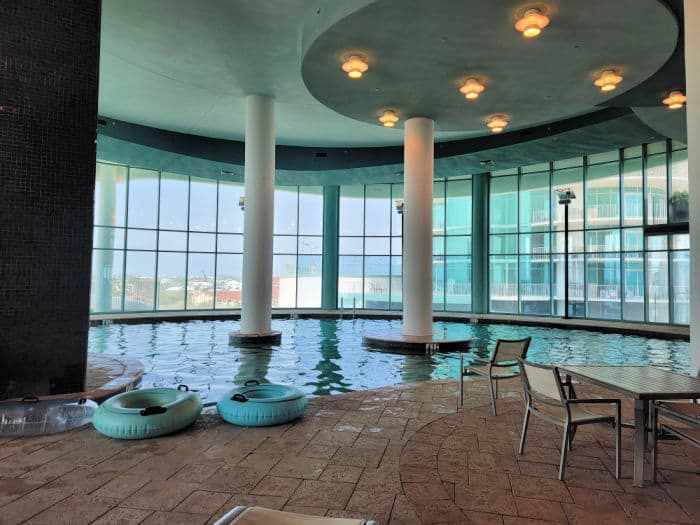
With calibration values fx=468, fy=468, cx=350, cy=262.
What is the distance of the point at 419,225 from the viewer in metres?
10.9

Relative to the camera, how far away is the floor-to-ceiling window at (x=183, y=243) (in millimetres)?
18609

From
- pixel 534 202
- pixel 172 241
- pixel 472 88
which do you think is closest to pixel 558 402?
pixel 472 88

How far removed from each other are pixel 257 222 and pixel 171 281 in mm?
10044

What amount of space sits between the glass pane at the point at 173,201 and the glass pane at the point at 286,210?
4.14 metres

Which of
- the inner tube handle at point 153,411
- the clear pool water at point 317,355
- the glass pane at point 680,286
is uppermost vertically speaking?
the glass pane at point 680,286

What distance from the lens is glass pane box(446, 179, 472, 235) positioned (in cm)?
2117

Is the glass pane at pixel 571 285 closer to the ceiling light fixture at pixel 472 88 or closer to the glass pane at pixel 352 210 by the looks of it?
the glass pane at pixel 352 210

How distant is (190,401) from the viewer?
4625 mm

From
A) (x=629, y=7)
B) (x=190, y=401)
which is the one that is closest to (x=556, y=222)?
(x=629, y=7)

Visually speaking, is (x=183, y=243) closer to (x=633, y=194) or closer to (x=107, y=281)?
(x=107, y=281)

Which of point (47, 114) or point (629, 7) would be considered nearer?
point (47, 114)

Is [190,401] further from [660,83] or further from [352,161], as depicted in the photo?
[352,161]

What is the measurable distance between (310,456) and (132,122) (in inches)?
537

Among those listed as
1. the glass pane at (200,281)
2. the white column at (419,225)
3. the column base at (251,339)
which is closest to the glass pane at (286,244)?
the glass pane at (200,281)
